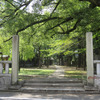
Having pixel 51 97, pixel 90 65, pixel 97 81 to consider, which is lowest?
pixel 51 97

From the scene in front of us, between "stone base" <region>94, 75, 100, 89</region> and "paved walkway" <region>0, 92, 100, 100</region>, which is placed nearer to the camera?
"paved walkway" <region>0, 92, 100, 100</region>

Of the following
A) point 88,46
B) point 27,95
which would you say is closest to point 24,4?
point 88,46

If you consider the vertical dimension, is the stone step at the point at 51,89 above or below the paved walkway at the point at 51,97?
above

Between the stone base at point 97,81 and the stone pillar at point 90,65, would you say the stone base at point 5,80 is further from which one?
the stone base at point 97,81

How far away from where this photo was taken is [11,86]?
7832mm

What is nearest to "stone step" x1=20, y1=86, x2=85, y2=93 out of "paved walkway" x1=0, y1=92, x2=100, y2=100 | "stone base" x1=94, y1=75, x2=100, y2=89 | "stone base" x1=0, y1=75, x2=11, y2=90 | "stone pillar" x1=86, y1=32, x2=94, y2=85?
"paved walkway" x1=0, y1=92, x2=100, y2=100

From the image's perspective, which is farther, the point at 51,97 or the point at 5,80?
the point at 5,80

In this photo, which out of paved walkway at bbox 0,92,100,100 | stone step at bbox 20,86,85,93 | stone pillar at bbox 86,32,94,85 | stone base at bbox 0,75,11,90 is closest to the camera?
paved walkway at bbox 0,92,100,100

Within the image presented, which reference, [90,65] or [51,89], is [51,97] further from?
[90,65]

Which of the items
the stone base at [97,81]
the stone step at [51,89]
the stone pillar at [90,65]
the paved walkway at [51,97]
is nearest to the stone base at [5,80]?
the stone step at [51,89]

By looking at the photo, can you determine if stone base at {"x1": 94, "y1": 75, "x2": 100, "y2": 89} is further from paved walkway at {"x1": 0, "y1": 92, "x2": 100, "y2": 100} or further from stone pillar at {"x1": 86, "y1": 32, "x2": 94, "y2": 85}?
paved walkway at {"x1": 0, "y1": 92, "x2": 100, "y2": 100}

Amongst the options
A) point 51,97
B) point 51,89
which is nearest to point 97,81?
point 51,89

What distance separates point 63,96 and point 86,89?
1.40 m

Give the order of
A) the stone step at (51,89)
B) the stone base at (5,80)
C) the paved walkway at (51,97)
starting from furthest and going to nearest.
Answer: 1. the stone base at (5,80)
2. the stone step at (51,89)
3. the paved walkway at (51,97)
